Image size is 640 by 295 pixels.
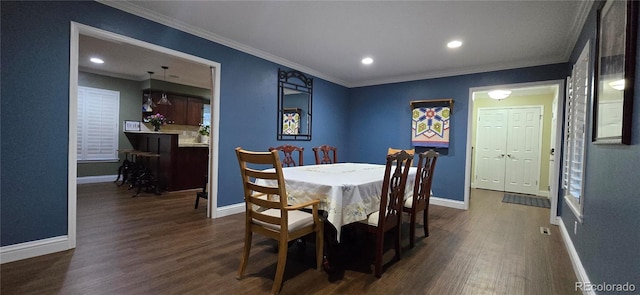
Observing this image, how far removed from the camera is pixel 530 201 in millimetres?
5062

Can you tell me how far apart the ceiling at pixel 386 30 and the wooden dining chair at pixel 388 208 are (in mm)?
1494

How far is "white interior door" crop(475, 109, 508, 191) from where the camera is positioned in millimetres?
6199

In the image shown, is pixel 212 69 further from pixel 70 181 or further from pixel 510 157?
pixel 510 157

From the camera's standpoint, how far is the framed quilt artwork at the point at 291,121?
4.46 meters

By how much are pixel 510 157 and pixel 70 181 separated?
295 inches

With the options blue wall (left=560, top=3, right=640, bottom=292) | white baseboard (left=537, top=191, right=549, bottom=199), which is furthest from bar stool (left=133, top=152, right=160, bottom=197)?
white baseboard (left=537, top=191, right=549, bottom=199)

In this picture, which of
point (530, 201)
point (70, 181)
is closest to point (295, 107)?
point (70, 181)

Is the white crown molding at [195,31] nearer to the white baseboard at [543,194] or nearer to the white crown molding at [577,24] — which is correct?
the white crown molding at [577,24]

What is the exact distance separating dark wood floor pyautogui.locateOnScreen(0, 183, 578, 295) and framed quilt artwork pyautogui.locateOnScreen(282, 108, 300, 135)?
5.58 ft

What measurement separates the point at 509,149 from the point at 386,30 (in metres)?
4.87

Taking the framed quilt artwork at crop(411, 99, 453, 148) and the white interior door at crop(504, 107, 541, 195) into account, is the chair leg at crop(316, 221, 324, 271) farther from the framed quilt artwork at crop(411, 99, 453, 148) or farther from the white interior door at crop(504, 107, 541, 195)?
the white interior door at crop(504, 107, 541, 195)

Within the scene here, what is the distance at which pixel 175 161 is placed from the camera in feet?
16.2

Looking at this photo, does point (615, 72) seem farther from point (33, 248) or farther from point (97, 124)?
point (97, 124)

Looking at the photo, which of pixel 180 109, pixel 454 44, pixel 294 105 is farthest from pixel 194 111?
pixel 454 44
